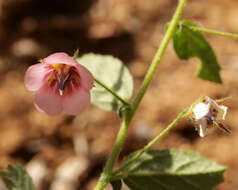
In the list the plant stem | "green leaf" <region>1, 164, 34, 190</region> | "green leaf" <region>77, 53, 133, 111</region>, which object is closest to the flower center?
"green leaf" <region>77, 53, 133, 111</region>

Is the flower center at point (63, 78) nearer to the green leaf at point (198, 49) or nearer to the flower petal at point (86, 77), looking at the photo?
the flower petal at point (86, 77)

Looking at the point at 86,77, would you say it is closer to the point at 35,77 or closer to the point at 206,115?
the point at 35,77

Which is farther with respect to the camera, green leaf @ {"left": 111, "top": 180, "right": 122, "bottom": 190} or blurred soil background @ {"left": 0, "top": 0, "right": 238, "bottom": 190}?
blurred soil background @ {"left": 0, "top": 0, "right": 238, "bottom": 190}

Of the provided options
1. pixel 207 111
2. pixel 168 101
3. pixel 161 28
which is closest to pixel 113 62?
pixel 207 111

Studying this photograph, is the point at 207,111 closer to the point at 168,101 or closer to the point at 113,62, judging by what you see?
the point at 113,62

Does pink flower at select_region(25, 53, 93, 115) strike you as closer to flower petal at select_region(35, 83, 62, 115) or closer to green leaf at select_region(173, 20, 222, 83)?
flower petal at select_region(35, 83, 62, 115)

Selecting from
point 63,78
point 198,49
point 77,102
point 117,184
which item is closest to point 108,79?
point 63,78
